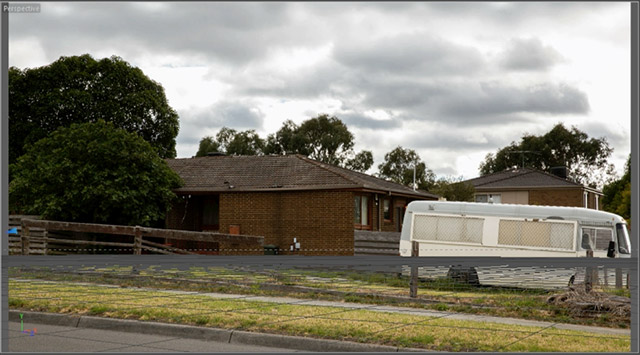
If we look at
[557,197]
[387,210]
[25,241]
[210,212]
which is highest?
[557,197]

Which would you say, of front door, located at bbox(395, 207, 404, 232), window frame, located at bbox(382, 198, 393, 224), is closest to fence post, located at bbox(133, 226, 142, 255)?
window frame, located at bbox(382, 198, 393, 224)

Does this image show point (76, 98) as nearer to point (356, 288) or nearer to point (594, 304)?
point (356, 288)

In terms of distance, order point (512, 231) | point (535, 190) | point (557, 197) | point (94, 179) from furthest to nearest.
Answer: point (535, 190) < point (557, 197) < point (94, 179) < point (512, 231)

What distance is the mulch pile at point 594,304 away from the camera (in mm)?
11701

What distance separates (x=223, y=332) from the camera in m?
10.2

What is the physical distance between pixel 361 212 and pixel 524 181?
25.5m

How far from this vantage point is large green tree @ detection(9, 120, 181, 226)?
3125 centimetres

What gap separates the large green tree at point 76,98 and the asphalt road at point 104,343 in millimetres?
33185

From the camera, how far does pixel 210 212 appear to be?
36.5 metres

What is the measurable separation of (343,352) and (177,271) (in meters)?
7.31

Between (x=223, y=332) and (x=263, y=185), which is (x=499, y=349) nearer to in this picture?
(x=223, y=332)

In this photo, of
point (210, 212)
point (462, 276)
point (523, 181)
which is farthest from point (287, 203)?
point (523, 181)

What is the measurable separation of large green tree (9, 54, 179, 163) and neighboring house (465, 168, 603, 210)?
2505 cm

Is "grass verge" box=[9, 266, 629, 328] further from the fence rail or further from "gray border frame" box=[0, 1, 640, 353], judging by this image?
the fence rail
